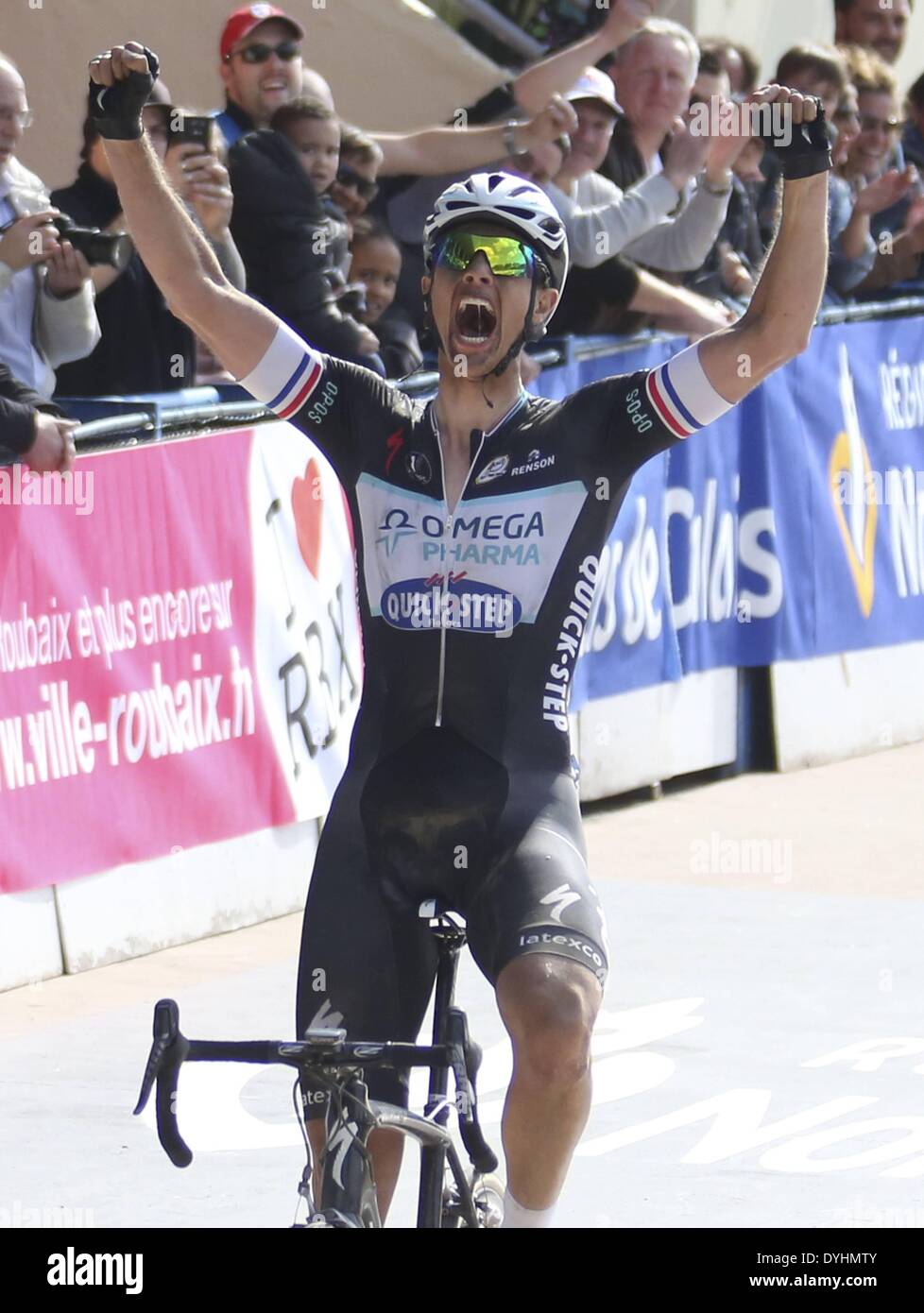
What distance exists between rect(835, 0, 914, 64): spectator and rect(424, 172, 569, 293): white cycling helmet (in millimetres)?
10296

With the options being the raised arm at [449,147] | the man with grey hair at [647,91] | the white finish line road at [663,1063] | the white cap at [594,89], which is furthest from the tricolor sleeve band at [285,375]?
the man with grey hair at [647,91]

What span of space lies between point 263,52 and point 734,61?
4.28 meters

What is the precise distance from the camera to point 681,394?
186 inches

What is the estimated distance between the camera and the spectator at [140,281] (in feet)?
26.9

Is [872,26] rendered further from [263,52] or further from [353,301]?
[263,52]

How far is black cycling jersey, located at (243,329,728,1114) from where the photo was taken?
4484 millimetres

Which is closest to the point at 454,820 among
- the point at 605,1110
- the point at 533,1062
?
the point at 533,1062

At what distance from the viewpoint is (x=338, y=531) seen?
930 cm

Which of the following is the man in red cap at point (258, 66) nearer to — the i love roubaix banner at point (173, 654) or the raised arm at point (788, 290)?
the i love roubaix banner at point (173, 654)

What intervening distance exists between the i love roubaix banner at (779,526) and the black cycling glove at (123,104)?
5796 mm

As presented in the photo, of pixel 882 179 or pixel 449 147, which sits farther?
pixel 882 179

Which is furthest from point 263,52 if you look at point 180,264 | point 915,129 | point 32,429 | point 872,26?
point 915,129

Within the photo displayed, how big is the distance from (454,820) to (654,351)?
697 cm
